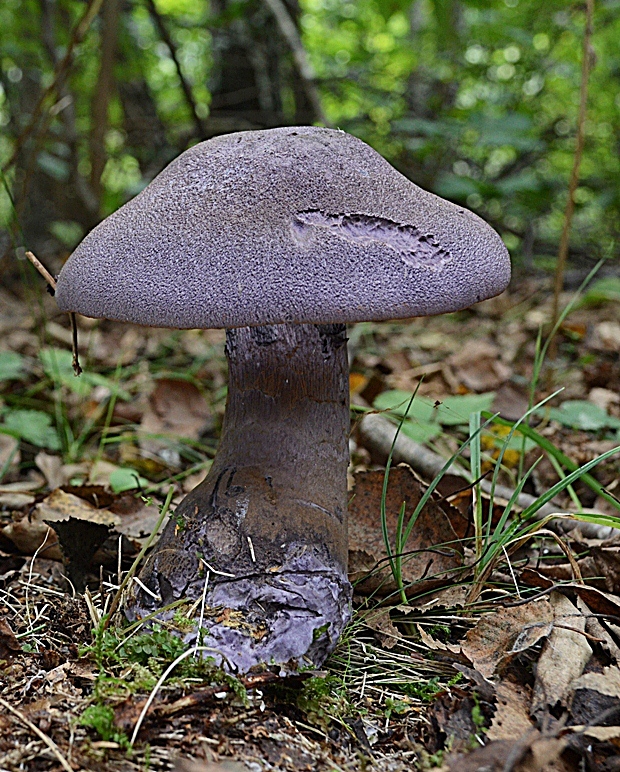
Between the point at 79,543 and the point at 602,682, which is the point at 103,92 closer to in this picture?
the point at 79,543

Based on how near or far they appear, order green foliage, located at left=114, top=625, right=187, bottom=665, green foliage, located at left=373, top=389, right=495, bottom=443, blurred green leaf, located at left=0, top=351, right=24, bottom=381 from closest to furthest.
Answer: green foliage, located at left=114, top=625, right=187, bottom=665 → green foliage, located at left=373, top=389, right=495, bottom=443 → blurred green leaf, located at left=0, top=351, right=24, bottom=381

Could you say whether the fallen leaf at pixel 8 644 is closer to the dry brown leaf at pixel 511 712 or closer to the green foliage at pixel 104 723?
the green foliage at pixel 104 723

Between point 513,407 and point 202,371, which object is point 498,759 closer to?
point 513,407

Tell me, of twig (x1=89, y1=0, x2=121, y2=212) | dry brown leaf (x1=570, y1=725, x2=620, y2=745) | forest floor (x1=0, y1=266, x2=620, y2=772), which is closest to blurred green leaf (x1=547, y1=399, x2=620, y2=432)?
forest floor (x1=0, y1=266, x2=620, y2=772)

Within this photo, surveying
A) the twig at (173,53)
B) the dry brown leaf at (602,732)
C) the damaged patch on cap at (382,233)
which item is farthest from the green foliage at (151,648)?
the twig at (173,53)

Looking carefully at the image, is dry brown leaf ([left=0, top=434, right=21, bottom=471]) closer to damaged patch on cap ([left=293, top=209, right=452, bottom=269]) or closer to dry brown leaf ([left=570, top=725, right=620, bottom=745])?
damaged patch on cap ([left=293, top=209, right=452, bottom=269])
